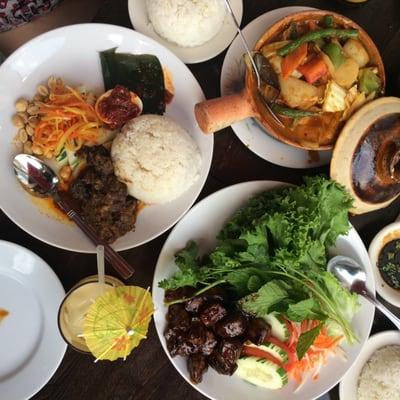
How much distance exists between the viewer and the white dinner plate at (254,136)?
2.10m

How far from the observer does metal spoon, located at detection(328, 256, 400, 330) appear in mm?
2035

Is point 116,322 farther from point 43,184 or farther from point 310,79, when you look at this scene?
point 310,79

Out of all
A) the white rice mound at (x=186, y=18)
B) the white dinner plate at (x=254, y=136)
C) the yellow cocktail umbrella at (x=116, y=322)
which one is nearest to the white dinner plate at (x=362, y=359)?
the white dinner plate at (x=254, y=136)

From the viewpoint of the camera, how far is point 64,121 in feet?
6.49

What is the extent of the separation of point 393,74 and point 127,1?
1.17 meters

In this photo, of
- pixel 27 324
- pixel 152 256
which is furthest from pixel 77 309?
pixel 152 256

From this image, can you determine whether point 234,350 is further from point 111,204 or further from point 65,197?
point 65,197

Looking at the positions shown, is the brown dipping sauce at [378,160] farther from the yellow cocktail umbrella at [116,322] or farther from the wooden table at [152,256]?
the yellow cocktail umbrella at [116,322]

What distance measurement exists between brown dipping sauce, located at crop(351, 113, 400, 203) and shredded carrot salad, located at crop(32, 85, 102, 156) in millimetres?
1032

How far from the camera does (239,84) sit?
2.12 m

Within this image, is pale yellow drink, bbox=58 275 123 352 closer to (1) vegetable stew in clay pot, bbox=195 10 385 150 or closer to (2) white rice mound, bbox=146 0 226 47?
(1) vegetable stew in clay pot, bbox=195 10 385 150

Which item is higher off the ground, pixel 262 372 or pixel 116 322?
pixel 116 322

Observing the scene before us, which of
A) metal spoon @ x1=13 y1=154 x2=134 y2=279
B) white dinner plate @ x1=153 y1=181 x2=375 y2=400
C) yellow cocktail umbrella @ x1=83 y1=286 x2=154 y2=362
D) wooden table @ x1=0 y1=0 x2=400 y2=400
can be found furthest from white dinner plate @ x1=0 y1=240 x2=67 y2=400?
white dinner plate @ x1=153 y1=181 x2=375 y2=400

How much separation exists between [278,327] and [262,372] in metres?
0.18
